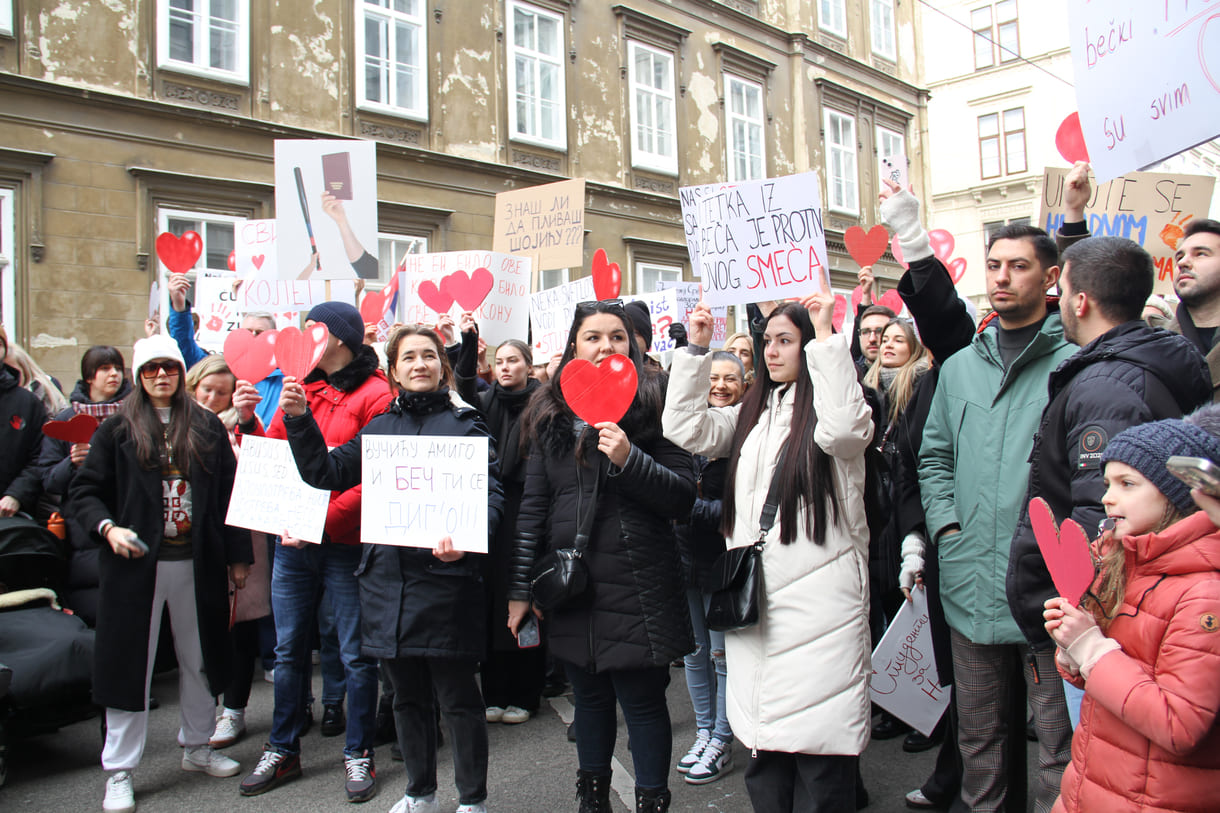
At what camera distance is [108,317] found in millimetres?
10484

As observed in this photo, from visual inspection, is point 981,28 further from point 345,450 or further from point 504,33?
point 345,450

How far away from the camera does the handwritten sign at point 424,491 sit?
3.51 metres

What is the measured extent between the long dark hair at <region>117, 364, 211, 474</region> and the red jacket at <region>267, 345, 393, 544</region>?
360mm

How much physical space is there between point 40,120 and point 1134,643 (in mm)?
11908

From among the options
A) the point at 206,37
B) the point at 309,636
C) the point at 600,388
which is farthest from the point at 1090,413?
the point at 206,37

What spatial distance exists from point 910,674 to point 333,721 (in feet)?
10.2

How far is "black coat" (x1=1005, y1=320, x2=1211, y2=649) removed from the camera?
8.00ft

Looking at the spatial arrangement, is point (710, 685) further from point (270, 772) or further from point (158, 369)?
point (158, 369)

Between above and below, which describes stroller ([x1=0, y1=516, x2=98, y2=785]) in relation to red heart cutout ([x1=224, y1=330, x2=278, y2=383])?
below

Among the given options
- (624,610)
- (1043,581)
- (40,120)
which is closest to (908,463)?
(1043,581)

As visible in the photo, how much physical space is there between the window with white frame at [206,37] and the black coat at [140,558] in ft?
28.8

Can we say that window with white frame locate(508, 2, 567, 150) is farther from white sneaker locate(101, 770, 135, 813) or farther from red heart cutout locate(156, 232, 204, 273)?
white sneaker locate(101, 770, 135, 813)

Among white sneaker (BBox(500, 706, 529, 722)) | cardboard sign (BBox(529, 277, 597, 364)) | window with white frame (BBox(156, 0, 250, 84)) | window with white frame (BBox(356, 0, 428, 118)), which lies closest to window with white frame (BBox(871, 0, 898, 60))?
window with white frame (BBox(356, 0, 428, 118))

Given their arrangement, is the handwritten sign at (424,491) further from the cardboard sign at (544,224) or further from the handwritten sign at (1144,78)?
the cardboard sign at (544,224)
